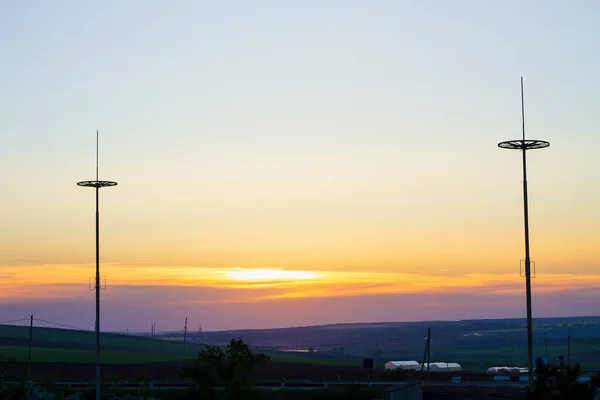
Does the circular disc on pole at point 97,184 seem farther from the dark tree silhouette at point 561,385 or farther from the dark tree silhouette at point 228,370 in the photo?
the dark tree silhouette at point 561,385

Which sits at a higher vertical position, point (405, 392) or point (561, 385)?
point (561, 385)

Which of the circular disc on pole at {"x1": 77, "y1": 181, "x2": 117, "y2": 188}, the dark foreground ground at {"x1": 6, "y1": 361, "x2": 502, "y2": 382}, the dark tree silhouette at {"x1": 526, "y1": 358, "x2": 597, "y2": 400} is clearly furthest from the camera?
the dark foreground ground at {"x1": 6, "y1": 361, "x2": 502, "y2": 382}

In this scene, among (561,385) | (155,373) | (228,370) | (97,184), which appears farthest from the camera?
(155,373)

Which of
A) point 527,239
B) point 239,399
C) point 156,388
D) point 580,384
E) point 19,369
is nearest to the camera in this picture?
point 580,384

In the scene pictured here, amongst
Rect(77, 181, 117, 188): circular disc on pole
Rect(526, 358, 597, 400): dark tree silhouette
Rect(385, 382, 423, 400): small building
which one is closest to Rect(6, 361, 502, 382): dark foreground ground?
Rect(385, 382, 423, 400): small building

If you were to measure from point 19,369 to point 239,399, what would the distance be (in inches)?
2529

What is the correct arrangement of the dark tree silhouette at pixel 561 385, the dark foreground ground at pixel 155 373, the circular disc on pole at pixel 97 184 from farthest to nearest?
the dark foreground ground at pixel 155 373, the circular disc on pole at pixel 97 184, the dark tree silhouette at pixel 561 385

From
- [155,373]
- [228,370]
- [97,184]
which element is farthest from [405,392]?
[155,373]

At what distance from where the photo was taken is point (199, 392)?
75688 millimetres

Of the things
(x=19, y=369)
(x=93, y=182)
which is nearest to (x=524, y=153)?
(x=93, y=182)

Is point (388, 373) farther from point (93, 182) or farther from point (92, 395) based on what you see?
point (93, 182)

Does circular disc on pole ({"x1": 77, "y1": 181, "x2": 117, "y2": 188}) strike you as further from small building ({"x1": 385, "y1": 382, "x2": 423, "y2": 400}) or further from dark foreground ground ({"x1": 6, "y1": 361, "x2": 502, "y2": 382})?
dark foreground ground ({"x1": 6, "y1": 361, "x2": 502, "y2": 382})

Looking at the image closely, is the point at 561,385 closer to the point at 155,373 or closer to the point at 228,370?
the point at 228,370

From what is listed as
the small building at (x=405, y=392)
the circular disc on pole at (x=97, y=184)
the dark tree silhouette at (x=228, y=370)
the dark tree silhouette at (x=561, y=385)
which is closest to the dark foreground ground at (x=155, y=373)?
the dark tree silhouette at (x=228, y=370)
